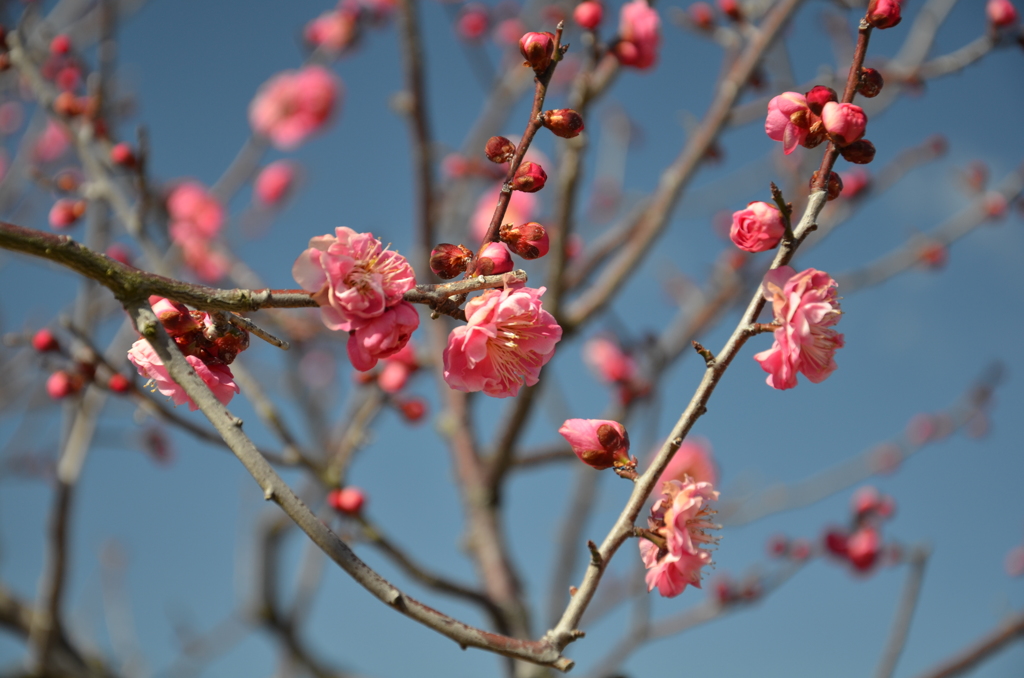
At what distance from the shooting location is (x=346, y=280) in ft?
3.11

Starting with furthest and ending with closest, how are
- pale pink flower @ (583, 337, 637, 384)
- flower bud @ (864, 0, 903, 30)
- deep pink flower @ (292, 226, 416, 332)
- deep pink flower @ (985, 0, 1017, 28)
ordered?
pale pink flower @ (583, 337, 637, 384)
deep pink flower @ (985, 0, 1017, 28)
flower bud @ (864, 0, 903, 30)
deep pink flower @ (292, 226, 416, 332)

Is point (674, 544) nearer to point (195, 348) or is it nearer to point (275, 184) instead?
point (195, 348)

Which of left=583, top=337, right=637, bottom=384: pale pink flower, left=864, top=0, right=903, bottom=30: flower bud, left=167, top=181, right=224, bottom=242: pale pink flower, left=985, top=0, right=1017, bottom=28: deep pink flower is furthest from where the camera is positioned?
left=167, top=181, right=224, bottom=242: pale pink flower

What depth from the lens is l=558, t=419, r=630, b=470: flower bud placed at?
1.07 m

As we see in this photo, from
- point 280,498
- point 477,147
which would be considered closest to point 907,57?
point 477,147

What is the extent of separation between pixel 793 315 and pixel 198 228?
3.68 metres

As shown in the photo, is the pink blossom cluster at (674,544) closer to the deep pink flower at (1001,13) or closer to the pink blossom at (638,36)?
the pink blossom at (638,36)

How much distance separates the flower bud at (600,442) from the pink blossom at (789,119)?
1.61ft

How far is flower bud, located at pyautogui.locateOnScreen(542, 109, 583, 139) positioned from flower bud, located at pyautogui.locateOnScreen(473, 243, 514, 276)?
0.76 ft

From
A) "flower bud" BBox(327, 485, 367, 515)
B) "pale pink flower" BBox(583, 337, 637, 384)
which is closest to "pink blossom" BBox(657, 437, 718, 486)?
"pale pink flower" BBox(583, 337, 637, 384)

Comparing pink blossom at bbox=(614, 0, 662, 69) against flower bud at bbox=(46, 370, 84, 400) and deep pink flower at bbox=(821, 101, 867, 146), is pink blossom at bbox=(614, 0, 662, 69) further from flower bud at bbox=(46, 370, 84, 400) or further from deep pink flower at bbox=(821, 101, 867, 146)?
flower bud at bbox=(46, 370, 84, 400)

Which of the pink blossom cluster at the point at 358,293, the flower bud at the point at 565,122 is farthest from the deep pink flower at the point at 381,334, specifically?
the flower bud at the point at 565,122

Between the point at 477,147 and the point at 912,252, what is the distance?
77.4 inches

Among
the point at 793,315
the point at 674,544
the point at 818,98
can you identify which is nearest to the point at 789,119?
the point at 818,98
